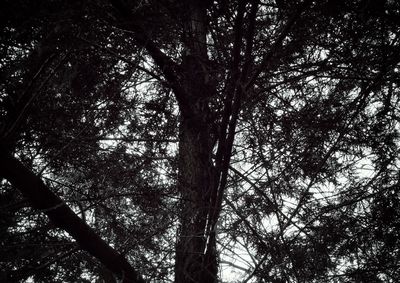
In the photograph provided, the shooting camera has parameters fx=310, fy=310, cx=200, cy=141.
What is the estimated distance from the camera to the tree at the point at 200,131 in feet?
7.00

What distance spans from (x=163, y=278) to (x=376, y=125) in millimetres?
2364

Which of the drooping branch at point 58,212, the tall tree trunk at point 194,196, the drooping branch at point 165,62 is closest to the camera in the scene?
the drooping branch at point 58,212

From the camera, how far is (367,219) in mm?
2873

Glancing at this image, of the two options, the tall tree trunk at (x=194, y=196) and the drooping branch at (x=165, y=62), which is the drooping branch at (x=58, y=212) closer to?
the tall tree trunk at (x=194, y=196)

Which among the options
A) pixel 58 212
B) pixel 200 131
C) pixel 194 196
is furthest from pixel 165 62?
pixel 58 212

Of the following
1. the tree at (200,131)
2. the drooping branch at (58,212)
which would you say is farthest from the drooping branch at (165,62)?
the drooping branch at (58,212)

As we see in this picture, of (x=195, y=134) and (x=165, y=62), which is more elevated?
(x=165, y=62)

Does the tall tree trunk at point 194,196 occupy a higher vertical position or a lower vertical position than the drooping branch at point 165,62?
lower

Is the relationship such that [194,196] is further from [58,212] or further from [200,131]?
[58,212]

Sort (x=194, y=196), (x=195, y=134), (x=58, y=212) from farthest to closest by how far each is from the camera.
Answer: (x=195, y=134) → (x=194, y=196) → (x=58, y=212)

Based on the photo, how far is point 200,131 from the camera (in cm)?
324

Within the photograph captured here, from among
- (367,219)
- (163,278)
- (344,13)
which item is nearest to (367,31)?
(344,13)

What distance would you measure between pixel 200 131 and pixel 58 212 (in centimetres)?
158

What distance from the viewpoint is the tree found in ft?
7.00
